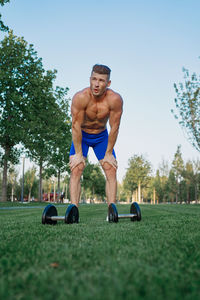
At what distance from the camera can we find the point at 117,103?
4.14 m

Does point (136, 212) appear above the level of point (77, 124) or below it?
below

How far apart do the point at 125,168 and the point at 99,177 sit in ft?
17.2

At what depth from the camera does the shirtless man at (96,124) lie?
4.03 meters

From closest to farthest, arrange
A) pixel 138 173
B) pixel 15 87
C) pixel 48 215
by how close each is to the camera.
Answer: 1. pixel 48 215
2. pixel 15 87
3. pixel 138 173

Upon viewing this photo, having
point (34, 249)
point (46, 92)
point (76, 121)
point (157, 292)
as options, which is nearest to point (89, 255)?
point (34, 249)

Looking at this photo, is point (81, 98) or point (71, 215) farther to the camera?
point (81, 98)

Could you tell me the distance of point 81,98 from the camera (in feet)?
13.2

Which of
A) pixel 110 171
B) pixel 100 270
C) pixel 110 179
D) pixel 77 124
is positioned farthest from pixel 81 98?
pixel 100 270

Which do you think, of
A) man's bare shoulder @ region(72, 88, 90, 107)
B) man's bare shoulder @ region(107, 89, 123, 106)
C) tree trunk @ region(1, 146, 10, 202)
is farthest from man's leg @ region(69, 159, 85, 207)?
tree trunk @ region(1, 146, 10, 202)

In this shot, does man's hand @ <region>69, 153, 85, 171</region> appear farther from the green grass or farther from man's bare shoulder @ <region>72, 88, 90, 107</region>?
the green grass

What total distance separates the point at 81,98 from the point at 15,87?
1496 cm

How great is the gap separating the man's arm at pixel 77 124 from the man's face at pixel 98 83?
0.25 meters

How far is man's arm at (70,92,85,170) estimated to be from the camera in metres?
4.05

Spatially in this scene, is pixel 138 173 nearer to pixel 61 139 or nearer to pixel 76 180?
pixel 61 139
